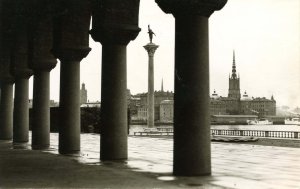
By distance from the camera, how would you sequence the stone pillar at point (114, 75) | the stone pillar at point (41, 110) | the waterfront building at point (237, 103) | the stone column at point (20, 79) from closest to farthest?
the stone pillar at point (114, 75)
the stone pillar at point (41, 110)
the stone column at point (20, 79)
the waterfront building at point (237, 103)

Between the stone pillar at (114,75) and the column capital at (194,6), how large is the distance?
3395 millimetres

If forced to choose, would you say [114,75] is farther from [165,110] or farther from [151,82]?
[165,110]

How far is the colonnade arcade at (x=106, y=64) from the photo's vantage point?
923 centimetres

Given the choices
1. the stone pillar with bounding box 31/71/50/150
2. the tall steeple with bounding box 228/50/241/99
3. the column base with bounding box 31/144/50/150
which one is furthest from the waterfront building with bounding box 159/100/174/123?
the column base with bounding box 31/144/50/150

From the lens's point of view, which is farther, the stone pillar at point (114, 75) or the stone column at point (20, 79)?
the stone column at point (20, 79)

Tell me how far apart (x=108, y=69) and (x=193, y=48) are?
4.07 m

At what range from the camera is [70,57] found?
1529 cm

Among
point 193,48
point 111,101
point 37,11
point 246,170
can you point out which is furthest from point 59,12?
point 246,170

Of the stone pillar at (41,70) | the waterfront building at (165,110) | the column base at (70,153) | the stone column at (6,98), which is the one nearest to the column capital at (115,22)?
the column base at (70,153)

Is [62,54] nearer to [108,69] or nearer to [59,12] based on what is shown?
[59,12]

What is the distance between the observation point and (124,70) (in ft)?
42.3

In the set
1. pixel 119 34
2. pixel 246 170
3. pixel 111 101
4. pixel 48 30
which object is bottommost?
pixel 246 170

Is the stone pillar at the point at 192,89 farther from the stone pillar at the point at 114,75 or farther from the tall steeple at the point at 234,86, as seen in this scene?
the tall steeple at the point at 234,86

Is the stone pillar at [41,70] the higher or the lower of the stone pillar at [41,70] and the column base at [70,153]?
the higher
